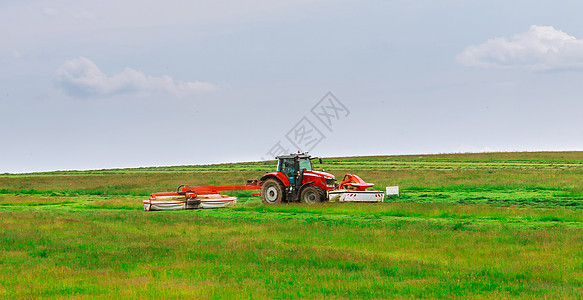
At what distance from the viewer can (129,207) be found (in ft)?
120

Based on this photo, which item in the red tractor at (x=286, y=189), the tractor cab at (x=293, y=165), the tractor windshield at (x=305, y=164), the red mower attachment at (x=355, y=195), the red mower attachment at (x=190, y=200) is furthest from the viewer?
the tractor windshield at (x=305, y=164)

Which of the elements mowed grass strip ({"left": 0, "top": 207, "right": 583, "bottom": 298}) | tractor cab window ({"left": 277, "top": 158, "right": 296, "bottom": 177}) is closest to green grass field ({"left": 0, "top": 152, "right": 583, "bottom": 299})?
mowed grass strip ({"left": 0, "top": 207, "right": 583, "bottom": 298})

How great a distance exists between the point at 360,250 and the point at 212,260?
14.0 ft

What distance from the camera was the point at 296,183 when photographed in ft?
116

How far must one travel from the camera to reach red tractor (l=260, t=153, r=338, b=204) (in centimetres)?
3494

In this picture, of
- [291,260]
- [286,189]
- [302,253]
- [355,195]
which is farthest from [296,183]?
[291,260]

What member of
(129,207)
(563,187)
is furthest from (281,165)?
(563,187)

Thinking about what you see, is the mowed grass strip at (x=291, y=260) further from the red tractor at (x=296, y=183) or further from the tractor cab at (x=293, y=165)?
the tractor cab at (x=293, y=165)

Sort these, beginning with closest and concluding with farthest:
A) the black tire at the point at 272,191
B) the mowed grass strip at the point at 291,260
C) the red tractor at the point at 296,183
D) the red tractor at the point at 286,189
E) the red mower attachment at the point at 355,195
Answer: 1. the mowed grass strip at the point at 291,260
2. the red mower attachment at the point at 355,195
3. the red tractor at the point at 286,189
4. the red tractor at the point at 296,183
5. the black tire at the point at 272,191

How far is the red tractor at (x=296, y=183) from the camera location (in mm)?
34938

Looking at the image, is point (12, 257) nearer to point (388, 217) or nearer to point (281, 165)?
point (388, 217)

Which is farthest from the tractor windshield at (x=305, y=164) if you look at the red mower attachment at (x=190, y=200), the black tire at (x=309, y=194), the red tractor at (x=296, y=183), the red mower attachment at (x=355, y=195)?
the red mower attachment at (x=190, y=200)

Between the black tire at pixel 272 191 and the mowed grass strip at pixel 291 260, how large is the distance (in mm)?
9217

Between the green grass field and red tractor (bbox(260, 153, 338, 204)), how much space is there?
7.72 ft
